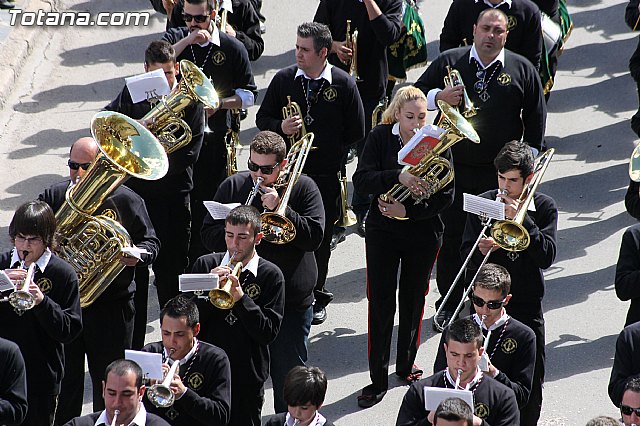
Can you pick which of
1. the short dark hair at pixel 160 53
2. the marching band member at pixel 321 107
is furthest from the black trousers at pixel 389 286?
the short dark hair at pixel 160 53

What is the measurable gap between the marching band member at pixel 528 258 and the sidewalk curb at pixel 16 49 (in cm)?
642

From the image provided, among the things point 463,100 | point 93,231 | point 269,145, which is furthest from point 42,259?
point 463,100

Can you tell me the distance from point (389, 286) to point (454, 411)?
2.82 m

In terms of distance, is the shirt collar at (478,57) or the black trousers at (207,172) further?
the black trousers at (207,172)

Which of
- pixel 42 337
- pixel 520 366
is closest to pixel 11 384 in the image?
pixel 42 337

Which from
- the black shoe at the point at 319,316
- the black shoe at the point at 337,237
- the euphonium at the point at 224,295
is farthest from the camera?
the black shoe at the point at 337,237

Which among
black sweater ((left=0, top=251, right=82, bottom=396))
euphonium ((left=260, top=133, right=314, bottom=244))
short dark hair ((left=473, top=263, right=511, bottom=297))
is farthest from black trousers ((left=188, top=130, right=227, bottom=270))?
short dark hair ((left=473, top=263, right=511, bottom=297))

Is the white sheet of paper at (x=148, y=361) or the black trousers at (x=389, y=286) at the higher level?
the white sheet of paper at (x=148, y=361)

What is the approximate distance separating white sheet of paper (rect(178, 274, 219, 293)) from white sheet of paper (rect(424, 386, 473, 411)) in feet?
4.78

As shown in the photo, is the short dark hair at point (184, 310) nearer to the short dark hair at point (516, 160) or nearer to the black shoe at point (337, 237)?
the short dark hair at point (516, 160)

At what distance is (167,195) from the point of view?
10.4m

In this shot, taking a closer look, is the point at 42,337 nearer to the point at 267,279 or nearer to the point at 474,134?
the point at 267,279

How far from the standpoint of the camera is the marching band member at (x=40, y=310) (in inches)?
324

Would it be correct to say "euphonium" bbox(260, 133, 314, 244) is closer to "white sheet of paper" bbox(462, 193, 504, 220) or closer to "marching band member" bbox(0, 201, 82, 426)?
"white sheet of paper" bbox(462, 193, 504, 220)
